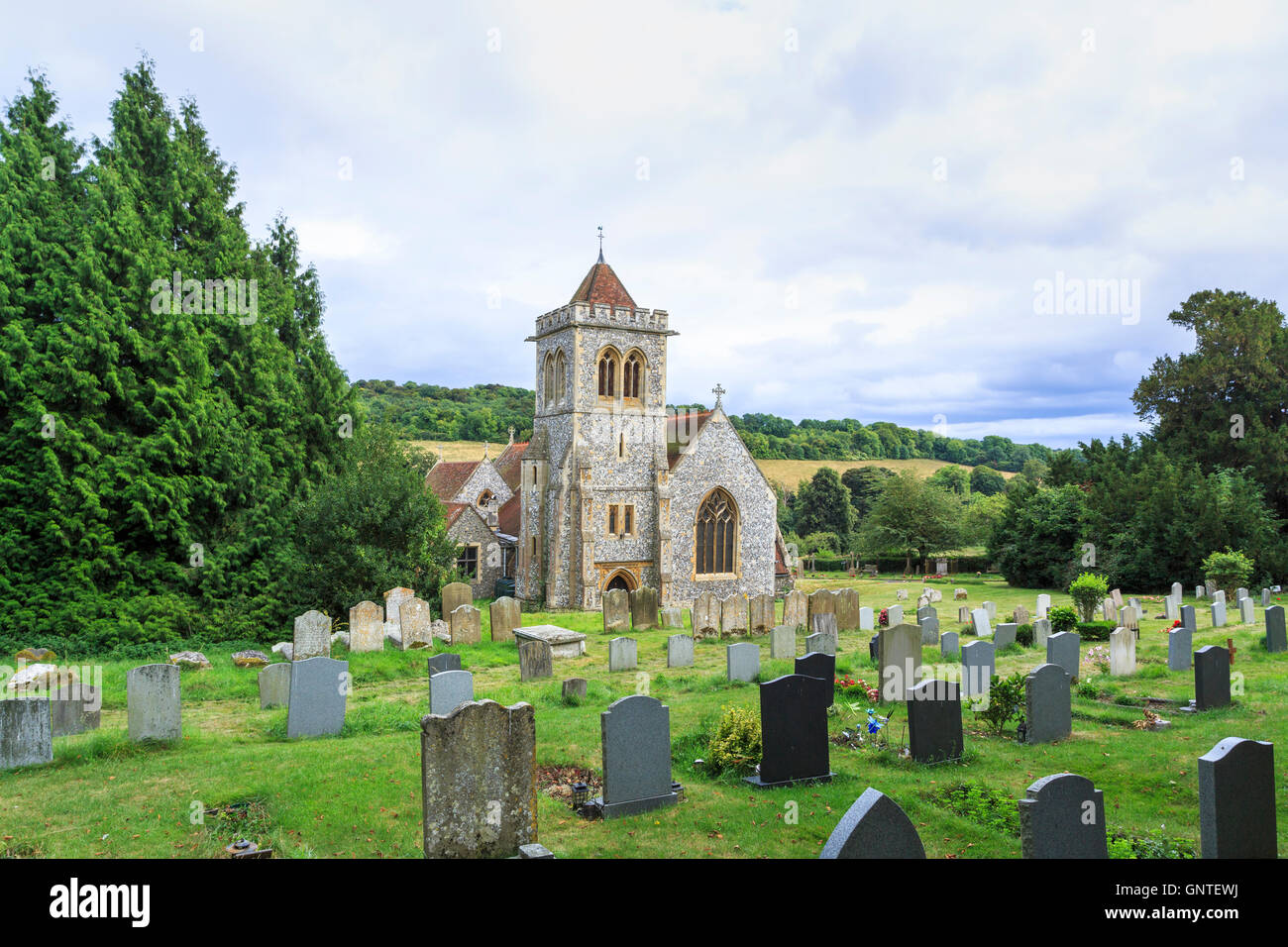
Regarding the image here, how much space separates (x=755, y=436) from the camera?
310 ft

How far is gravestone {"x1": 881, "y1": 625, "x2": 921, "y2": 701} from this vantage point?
13.0 m

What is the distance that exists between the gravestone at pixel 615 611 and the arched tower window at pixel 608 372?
9888mm

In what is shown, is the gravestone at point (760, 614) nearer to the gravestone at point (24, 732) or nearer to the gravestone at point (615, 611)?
the gravestone at point (615, 611)

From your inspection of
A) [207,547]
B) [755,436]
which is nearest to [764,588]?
[207,547]

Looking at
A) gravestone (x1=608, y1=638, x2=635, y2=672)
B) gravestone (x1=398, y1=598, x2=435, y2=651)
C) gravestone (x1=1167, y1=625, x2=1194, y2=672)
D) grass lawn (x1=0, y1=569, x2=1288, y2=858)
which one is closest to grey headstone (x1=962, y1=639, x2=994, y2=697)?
grass lawn (x1=0, y1=569, x2=1288, y2=858)

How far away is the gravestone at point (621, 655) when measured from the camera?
16656 millimetres

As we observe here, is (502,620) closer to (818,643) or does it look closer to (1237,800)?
(818,643)

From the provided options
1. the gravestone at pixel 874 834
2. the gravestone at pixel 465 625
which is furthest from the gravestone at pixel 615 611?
the gravestone at pixel 874 834

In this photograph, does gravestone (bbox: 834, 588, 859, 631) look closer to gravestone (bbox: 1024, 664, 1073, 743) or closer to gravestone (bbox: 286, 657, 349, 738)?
gravestone (bbox: 1024, 664, 1073, 743)

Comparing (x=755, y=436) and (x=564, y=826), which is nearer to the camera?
(x=564, y=826)

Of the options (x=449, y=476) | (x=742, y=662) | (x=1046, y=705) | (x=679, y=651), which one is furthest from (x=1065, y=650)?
(x=449, y=476)

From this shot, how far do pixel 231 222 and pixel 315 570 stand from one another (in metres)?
10.9

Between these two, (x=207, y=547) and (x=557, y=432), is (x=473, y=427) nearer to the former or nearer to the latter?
(x=557, y=432)

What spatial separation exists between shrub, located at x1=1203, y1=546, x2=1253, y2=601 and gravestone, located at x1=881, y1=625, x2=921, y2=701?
21676 millimetres
